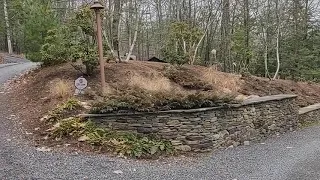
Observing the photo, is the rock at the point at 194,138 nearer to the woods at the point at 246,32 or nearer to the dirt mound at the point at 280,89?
the dirt mound at the point at 280,89

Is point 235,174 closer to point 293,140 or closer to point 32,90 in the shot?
point 293,140

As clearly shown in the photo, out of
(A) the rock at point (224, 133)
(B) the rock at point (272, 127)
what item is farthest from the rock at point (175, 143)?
(B) the rock at point (272, 127)

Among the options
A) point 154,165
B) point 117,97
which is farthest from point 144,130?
A: point 154,165

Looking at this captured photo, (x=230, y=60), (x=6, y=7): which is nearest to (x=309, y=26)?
(x=230, y=60)

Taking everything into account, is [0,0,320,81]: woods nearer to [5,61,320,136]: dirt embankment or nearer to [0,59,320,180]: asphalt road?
[5,61,320,136]: dirt embankment

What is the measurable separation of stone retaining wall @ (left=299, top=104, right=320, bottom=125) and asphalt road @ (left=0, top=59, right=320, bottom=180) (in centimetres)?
430

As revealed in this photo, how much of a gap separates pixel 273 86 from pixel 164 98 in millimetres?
7504

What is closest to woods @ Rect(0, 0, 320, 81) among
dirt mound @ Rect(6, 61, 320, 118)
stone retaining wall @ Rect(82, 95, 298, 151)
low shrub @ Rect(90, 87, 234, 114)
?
dirt mound @ Rect(6, 61, 320, 118)

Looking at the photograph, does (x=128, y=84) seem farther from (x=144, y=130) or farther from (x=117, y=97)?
(x=144, y=130)

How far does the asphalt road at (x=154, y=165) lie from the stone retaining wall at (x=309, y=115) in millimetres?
4304

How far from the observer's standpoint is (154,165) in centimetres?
536

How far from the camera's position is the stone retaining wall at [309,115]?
1083cm

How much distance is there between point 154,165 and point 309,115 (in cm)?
761

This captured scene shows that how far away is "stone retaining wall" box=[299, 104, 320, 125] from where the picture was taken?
1083 centimetres
